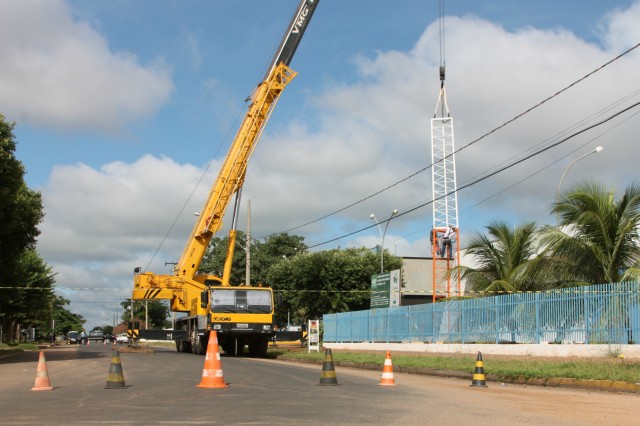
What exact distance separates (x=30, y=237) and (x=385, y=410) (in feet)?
70.9

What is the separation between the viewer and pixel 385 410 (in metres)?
9.33

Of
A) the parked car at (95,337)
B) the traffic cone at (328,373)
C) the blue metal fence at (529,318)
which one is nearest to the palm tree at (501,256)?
the blue metal fence at (529,318)

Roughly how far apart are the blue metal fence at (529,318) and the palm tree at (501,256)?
1.70m

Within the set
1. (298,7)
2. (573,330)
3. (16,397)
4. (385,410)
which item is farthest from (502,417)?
(298,7)

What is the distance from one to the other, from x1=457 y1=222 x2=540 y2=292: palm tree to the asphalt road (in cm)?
1159

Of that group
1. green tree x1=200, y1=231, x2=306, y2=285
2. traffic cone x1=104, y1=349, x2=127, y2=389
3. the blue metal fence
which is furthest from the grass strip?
green tree x1=200, y1=231, x2=306, y2=285

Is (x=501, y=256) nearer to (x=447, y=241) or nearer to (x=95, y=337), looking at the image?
(x=447, y=241)

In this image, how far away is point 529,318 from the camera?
2067 cm

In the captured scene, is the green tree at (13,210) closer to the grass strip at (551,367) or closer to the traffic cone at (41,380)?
the traffic cone at (41,380)

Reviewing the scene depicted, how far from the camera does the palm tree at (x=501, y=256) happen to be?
25484mm

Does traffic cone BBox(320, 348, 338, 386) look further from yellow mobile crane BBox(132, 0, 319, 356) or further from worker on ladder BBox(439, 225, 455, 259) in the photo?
worker on ladder BBox(439, 225, 455, 259)

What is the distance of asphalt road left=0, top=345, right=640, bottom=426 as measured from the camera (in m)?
8.38

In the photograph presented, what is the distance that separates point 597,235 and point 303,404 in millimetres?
12757

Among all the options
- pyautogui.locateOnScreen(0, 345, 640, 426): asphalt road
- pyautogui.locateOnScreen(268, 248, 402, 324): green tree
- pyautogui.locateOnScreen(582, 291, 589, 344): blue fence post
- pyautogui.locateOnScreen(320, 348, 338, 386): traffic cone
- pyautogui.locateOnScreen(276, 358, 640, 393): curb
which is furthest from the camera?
pyautogui.locateOnScreen(268, 248, 402, 324): green tree
